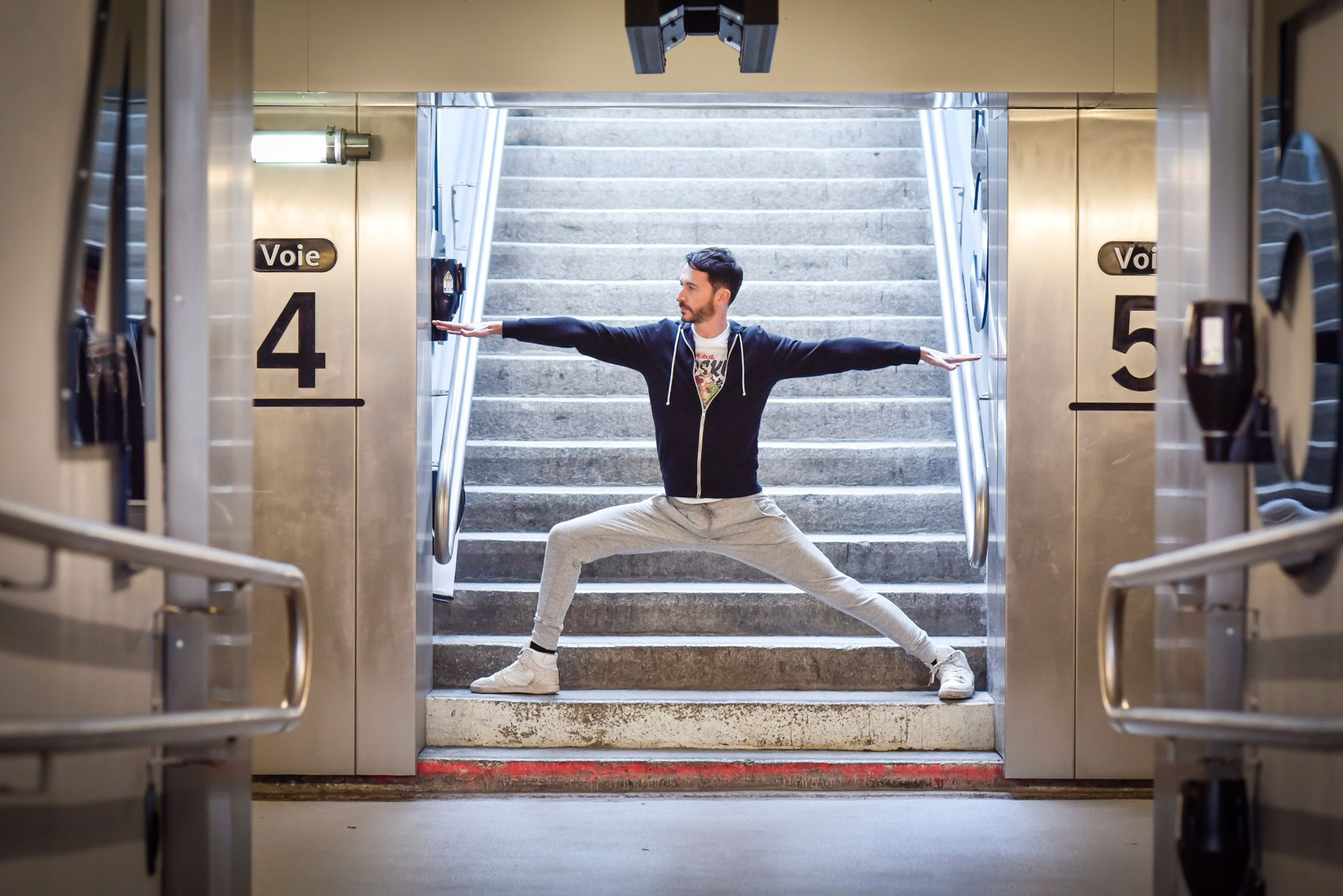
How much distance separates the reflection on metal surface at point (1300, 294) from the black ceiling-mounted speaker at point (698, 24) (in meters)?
1.38

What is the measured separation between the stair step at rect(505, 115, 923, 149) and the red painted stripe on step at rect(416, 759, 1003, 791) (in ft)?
13.4

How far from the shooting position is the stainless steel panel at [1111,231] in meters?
4.17

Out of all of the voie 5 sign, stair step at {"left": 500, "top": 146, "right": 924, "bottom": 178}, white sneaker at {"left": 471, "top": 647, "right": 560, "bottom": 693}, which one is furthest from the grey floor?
stair step at {"left": 500, "top": 146, "right": 924, "bottom": 178}

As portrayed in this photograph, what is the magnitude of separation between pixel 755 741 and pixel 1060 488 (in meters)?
1.37

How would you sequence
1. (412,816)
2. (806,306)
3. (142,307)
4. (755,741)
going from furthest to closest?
(806,306), (755,741), (412,816), (142,307)

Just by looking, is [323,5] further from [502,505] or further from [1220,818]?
[1220,818]

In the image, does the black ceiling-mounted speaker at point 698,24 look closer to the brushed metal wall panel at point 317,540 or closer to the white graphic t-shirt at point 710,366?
the white graphic t-shirt at point 710,366

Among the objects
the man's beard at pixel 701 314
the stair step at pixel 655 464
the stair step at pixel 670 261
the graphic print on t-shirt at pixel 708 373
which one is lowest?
the stair step at pixel 655 464

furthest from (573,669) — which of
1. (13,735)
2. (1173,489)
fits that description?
(13,735)

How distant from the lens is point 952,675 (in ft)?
14.3

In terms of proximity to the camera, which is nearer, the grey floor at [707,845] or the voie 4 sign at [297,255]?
the grey floor at [707,845]

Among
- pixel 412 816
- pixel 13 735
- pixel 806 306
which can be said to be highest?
pixel 806 306

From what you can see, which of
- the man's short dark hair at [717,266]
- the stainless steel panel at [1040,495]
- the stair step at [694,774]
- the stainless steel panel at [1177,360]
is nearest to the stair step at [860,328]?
the man's short dark hair at [717,266]

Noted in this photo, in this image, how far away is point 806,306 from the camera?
20.1 ft
